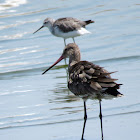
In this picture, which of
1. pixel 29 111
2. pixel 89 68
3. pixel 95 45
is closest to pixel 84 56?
pixel 95 45

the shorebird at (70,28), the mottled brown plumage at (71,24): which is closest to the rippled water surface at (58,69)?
the shorebird at (70,28)

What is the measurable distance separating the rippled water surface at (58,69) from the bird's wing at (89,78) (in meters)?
0.66

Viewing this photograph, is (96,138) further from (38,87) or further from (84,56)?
(84,56)

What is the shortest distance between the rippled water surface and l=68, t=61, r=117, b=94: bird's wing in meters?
0.66

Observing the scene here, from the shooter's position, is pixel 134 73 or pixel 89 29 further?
pixel 89 29

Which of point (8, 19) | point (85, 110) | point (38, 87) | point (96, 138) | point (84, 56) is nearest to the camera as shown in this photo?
point (96, 138)

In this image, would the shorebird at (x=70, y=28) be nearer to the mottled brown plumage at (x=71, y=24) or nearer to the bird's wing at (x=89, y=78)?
the mottled brown plumage at (x=71, y=24)

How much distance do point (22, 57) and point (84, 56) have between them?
1615 millimetres

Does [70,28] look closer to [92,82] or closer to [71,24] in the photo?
[71,24]

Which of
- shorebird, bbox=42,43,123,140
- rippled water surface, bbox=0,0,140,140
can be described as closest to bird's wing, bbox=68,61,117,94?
shorebird, bbox=42,43,123,140

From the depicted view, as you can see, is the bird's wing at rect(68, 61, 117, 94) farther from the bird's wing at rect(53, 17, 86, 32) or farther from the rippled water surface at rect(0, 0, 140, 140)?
the bird's wing at rect(53, 17, 86, 32)

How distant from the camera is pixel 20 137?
715 centimetres

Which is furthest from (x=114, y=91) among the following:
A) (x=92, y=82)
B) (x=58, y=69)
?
(x=58, y=69)

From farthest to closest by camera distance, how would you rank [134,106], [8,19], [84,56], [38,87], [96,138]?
[8,19], [84,56], [38,87], [134,106], [96,138]
